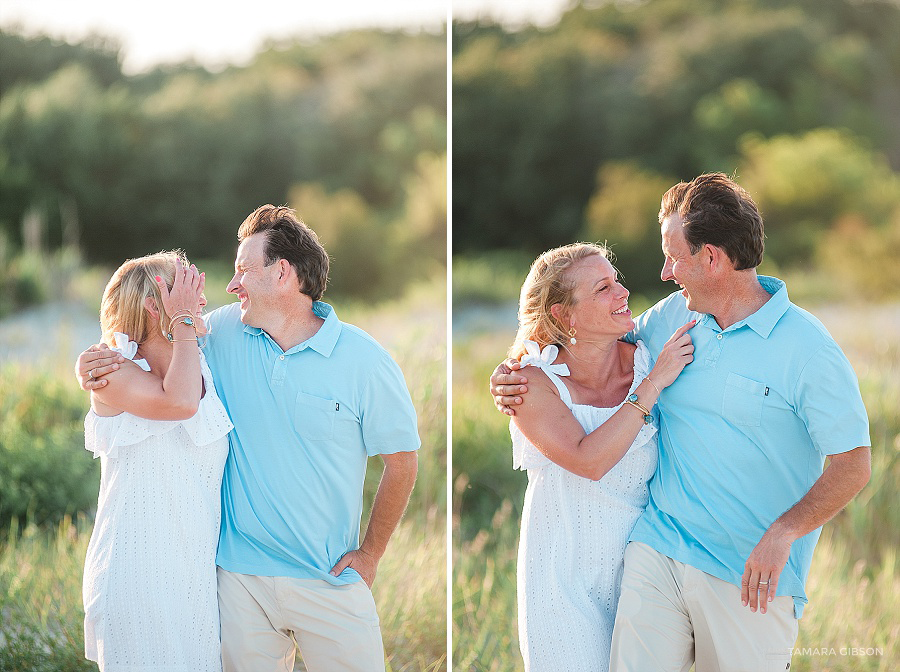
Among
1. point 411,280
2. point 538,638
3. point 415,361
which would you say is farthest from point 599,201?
point 538,638

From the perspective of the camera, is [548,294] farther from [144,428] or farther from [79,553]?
[79,553]

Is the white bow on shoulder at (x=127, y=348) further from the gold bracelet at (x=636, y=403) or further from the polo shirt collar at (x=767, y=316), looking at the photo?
the polo shirt collar at (x=767, y=316)

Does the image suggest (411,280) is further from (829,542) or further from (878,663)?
(878,663)

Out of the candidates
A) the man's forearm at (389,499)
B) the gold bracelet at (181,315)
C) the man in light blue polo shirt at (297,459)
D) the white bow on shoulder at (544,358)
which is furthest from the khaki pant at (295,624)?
the white bow on shoulder at (544,358)

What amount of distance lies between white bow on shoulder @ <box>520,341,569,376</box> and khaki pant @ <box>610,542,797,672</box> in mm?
513

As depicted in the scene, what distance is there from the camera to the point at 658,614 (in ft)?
8.02

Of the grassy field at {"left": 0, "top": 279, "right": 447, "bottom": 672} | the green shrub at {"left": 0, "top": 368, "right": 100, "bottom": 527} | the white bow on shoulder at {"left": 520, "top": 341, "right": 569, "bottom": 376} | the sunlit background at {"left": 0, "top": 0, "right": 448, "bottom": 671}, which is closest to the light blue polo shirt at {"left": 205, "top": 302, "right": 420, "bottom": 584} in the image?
the white bow on shoulder at {"left": 520, "top": 341, "right": 569, "bottom": 376}

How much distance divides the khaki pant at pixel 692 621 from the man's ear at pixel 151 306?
1.39 m

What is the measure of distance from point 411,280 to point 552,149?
1691 millimetres

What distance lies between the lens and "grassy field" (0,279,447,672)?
3.65 metres

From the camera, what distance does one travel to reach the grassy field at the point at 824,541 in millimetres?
3979

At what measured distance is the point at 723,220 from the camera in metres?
2.51

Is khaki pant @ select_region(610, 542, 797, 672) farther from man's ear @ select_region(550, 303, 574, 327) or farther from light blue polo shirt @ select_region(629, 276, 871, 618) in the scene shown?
man's ear @ select_region(550, 303, 574, 327)

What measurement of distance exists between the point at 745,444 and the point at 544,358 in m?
0.56
